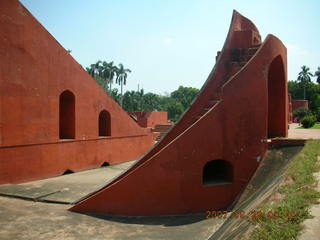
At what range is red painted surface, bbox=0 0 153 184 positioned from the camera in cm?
878

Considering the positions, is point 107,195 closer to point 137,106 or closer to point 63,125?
point 63,125

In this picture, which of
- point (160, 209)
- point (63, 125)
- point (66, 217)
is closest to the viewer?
point (66, 217)

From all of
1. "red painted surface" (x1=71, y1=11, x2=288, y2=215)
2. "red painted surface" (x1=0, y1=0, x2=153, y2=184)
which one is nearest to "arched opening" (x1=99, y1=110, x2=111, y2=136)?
"red painted surface" (x1=0, y1=0, x2=153, y2=184)

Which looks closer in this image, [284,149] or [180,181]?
[180,181]

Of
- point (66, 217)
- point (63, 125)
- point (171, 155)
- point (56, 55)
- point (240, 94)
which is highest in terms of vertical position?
point (56, 55)

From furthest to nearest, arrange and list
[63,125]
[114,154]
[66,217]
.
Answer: [114,154], [63,125], [66,217]

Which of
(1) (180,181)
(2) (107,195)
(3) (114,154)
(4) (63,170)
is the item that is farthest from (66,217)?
(3) (114,154)

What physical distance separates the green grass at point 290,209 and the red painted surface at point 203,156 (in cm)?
231

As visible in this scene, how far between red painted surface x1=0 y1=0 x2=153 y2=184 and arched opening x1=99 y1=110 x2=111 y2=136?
67 centimetres

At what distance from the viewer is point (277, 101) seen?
1002 cm

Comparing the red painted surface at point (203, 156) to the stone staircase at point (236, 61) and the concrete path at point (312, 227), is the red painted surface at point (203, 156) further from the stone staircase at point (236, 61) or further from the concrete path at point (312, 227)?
the concrete path at point (312, 227)

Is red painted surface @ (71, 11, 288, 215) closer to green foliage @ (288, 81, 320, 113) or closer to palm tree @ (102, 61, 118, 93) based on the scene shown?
green foliage @ (288, 81, 320, 113)

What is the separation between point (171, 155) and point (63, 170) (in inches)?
218

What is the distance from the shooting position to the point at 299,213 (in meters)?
3.26
